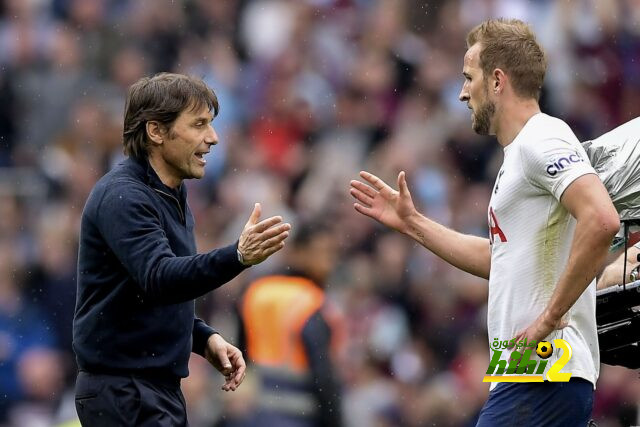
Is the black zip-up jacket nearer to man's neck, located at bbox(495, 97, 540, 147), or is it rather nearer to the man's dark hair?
the man's dark hair

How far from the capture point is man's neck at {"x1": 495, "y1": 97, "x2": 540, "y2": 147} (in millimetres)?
4246

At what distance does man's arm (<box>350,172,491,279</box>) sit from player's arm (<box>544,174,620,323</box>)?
2.60ft

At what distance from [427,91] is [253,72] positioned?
141 cm

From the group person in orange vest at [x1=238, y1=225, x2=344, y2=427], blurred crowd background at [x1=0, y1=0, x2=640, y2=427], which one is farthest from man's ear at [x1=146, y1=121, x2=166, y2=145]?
blurred crowd background at [x1=0, y1=0, x2=640, y2=427]

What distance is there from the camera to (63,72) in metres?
9.60

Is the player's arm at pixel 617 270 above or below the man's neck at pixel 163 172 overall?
above

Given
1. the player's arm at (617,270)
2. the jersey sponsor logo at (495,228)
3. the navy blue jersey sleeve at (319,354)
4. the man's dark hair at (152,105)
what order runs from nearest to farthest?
the jersey sponsor logo at (495,228)
the man's dark hair at (152,105)
the player's arm at (617,270)
the navy blue jersey sleeve at (319,354)

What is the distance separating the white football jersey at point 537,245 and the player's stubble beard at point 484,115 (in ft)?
0.62

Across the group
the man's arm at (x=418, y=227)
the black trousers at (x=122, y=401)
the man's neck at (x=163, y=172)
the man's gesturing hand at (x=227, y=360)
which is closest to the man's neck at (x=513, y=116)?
the man's arm at (x=418, y=227)

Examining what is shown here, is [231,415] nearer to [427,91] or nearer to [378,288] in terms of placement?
[378,288]

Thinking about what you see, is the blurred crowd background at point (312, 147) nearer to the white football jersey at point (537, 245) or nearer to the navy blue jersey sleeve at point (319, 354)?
the navy blue jersey sleeve at point (319, 354)

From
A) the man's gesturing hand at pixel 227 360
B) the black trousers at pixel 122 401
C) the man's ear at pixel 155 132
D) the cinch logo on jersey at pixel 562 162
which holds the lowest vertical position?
the black trousers at pixel 122 401

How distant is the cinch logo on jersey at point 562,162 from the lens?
3.94 m

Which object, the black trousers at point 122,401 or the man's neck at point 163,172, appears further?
the man's neck at point 163,172
